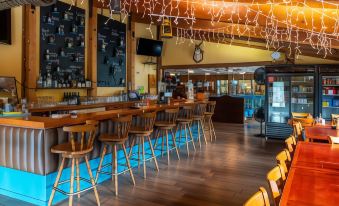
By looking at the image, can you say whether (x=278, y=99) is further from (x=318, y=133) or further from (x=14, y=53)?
(x=14, y=53)

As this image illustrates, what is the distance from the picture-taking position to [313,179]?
190cm

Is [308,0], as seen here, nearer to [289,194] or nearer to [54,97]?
[289,194]

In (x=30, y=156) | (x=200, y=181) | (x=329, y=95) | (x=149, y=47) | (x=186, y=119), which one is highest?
(x=149, y=47)

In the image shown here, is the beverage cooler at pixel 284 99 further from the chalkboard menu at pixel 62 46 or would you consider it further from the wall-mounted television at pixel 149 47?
the chalkboard menu at pixel 62 46

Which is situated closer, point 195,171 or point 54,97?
point 195,171

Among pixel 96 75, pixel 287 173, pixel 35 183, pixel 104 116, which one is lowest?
pixel 35 183

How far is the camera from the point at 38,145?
10.3 ft

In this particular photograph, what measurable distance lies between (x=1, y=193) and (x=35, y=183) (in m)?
0.67

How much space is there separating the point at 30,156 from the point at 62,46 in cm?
394

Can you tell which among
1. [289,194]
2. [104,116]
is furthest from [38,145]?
[289,194]

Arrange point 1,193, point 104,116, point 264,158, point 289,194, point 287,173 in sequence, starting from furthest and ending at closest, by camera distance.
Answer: point 264,158 < point 104,116 < point 1,193 < point 287,173 < point 289,194

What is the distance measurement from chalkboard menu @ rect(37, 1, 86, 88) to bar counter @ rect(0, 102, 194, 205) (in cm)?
278

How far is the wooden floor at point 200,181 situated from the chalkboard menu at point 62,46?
3159 millimetres

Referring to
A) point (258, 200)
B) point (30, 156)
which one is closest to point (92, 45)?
point (30, 156)
